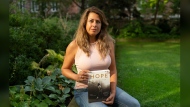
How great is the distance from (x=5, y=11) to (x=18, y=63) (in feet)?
12.7

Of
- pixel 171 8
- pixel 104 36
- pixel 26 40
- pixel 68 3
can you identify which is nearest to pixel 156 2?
pixel 171 8

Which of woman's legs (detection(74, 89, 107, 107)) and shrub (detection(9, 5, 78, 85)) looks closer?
woman's legs (detection(74, 89, 107, 107))

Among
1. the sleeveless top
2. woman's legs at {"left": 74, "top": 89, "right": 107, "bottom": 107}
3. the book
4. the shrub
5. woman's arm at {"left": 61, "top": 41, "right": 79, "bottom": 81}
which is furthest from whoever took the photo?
the shrub

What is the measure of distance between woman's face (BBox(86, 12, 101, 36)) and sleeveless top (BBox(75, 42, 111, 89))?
0.46 ft

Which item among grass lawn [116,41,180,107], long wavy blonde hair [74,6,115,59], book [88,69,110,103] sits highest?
long wavy blonde hair [74,6,115,59]

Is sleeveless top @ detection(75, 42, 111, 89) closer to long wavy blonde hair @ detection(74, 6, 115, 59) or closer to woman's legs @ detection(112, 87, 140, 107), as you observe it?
long wavy blonde hair @ detection(74, 6, 115, 59)

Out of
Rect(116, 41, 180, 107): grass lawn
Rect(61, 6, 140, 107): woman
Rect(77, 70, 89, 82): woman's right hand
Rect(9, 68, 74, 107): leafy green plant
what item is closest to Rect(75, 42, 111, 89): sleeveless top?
Rect(61, 6, 140, 107): woman

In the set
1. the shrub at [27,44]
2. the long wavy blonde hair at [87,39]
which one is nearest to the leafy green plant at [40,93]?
the shrub at [27,44]

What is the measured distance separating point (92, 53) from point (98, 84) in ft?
1.39

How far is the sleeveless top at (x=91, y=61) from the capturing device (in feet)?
7.39

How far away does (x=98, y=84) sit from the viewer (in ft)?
6.42

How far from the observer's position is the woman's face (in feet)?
7.37

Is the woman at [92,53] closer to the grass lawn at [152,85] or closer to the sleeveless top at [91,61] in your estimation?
the sleeveless top at [91,61]

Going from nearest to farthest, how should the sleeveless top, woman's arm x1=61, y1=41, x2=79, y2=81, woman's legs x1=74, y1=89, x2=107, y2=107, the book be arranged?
the book, woman's legs x1=74, y1=89, x2=107, y2=107, the sleeveless top, woman's arm x1=61, y1=41, x2=79, y2=81
